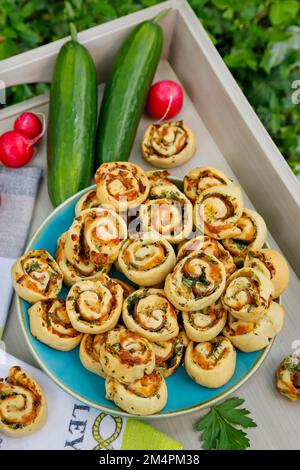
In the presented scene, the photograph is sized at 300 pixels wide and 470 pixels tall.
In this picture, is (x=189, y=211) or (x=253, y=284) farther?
(x=189, y=211)

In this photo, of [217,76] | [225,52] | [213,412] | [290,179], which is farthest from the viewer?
[225,52]

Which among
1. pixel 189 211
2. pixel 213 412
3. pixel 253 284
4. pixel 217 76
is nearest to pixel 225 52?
pixel 217 76

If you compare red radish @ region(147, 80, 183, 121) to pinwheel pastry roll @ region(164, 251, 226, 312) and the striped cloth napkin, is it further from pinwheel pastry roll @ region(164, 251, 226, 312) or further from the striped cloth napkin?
pinwheel pastry roll @ region(164, 251, 226, 312)

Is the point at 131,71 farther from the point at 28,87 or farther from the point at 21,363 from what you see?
the point at 21,363

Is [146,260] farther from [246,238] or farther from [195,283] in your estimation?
[246,238]

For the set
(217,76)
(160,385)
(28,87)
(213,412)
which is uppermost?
(28,87)
